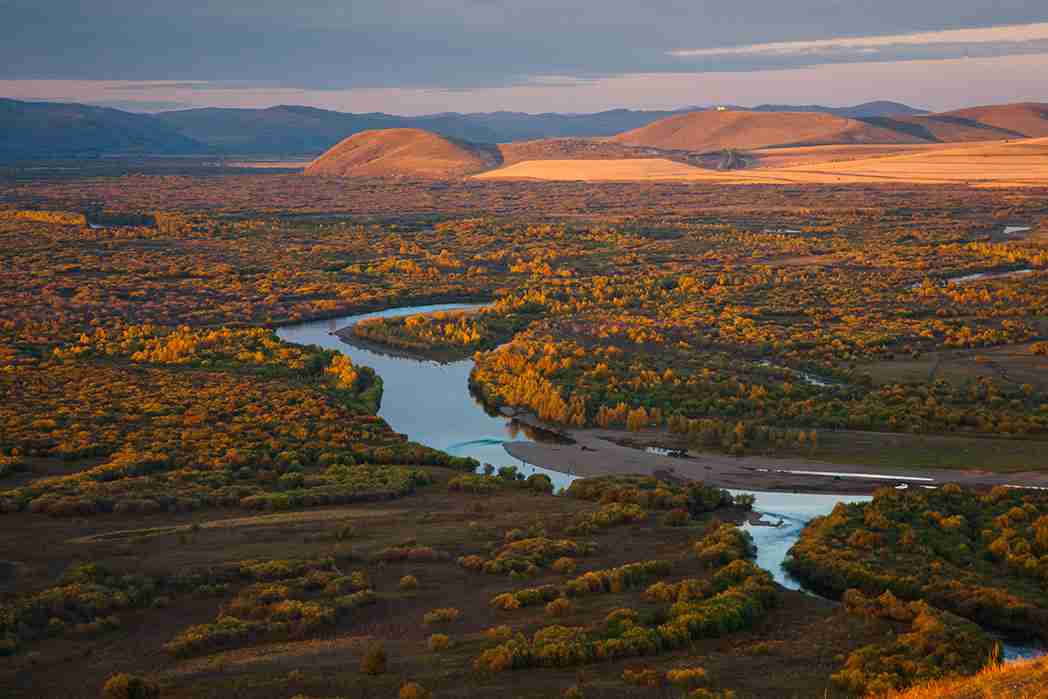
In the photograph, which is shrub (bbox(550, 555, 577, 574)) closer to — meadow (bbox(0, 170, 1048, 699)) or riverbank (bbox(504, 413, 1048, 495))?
meadow (bbox(0, 170, 1048, 699))

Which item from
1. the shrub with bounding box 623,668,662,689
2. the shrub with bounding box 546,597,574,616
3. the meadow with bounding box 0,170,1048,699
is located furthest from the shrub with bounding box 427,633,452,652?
the shrub with bounding box 623,668,662,689

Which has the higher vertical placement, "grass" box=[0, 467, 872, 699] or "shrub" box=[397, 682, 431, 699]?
"shrub" box=[397, 682, 431, 699]

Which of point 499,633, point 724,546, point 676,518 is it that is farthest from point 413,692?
point 676,518

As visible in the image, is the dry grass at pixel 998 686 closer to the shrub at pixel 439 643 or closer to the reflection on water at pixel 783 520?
the shrub at pixel 439 643

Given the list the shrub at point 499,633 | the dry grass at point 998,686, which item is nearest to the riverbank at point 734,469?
the shrub at point 499,633

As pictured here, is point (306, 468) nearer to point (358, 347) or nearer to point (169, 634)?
point (169, 634)

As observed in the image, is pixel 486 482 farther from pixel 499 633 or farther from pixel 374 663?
pixel 374 663
